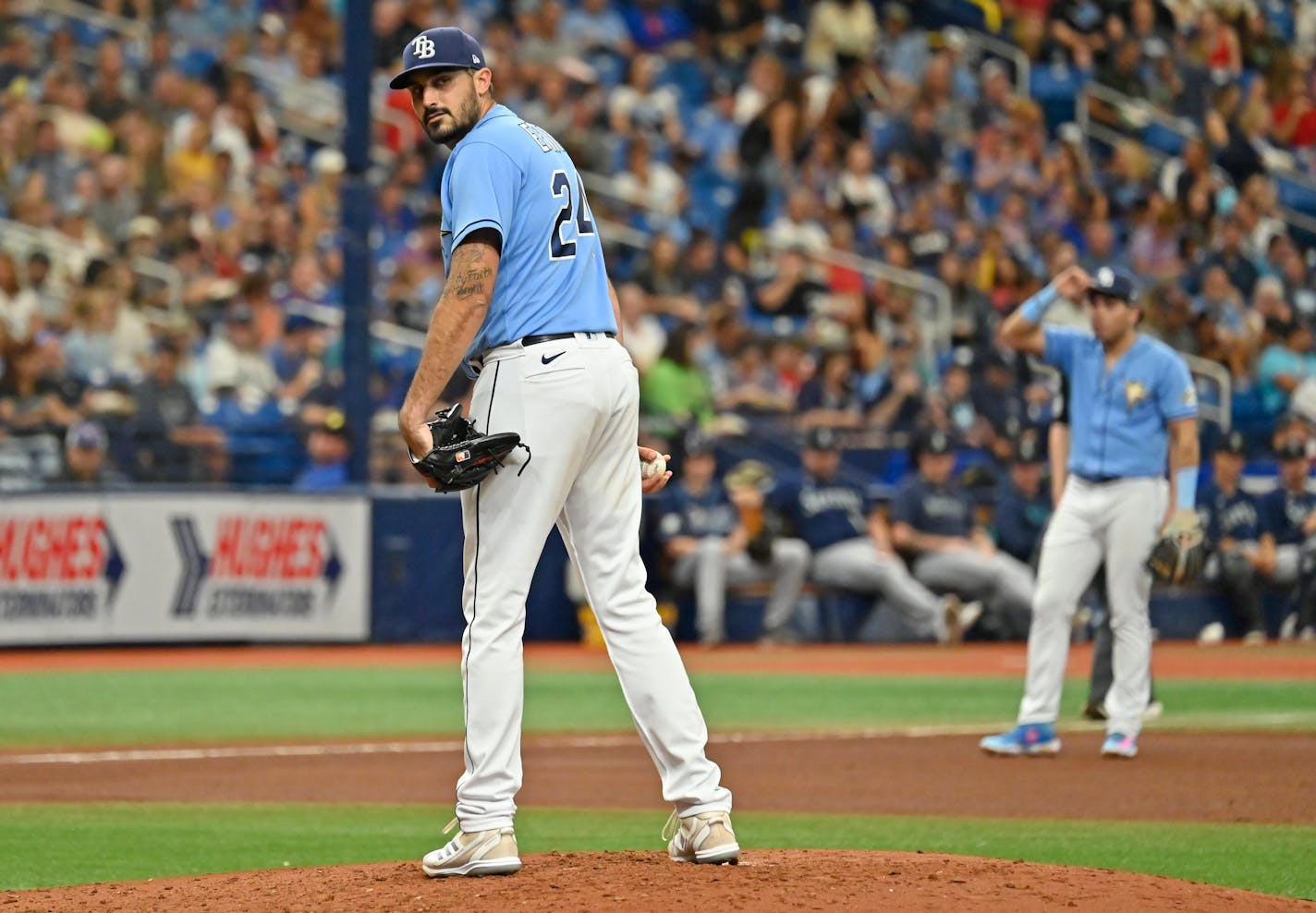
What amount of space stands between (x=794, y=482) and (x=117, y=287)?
6.10 metres

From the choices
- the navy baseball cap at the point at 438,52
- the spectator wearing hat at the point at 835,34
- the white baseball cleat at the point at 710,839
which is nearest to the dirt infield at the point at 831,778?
the white baseball cleat at the point at 710,839

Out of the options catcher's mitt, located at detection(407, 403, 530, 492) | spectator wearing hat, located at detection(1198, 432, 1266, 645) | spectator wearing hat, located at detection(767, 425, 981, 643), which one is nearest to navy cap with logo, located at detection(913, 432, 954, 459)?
spectator wearing hat, located at detection(767, 425, 981, 643)

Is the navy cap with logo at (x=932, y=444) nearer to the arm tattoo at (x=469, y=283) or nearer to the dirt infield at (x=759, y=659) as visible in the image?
the dirt infield at (x=759, y=659)

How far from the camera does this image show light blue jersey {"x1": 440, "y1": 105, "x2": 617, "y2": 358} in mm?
5543

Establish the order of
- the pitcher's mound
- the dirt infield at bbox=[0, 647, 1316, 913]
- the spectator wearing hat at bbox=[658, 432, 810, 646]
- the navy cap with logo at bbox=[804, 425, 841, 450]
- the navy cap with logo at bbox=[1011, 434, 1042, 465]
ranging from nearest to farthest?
the pitcher's mound → the dirt infield at bbox=[0, 647, 1316, 913] → the spectator wearing hat at bbox=[658, 432, 810, 646] → the navy cap with logo at bbox=[804, 425, 841, 450] → the navy cap with logo at bbox=[1011, 434, 1042, 465]

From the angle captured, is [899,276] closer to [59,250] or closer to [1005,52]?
[1005,52]

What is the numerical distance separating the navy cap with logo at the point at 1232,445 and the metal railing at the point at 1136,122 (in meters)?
6.61

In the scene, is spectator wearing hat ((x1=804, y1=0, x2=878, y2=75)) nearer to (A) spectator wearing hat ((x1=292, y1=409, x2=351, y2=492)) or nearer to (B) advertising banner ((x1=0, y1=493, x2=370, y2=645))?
(A) spectator wearing hat ((x1=292, y1=409, x2=351, y2=492))

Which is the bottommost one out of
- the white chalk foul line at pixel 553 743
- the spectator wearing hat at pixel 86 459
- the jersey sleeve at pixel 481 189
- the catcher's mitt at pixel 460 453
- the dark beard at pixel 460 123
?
the white chalk foul line at pixel 553 743

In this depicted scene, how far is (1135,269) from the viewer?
72.7 feet

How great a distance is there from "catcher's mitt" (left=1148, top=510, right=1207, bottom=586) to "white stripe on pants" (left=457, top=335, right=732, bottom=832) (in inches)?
170

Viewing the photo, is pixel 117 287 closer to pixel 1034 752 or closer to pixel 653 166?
pixel 653 166

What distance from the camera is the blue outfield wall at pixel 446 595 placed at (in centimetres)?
1686

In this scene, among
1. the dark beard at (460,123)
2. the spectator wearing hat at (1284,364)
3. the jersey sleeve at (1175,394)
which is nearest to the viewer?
the dark beard at (460,123)
